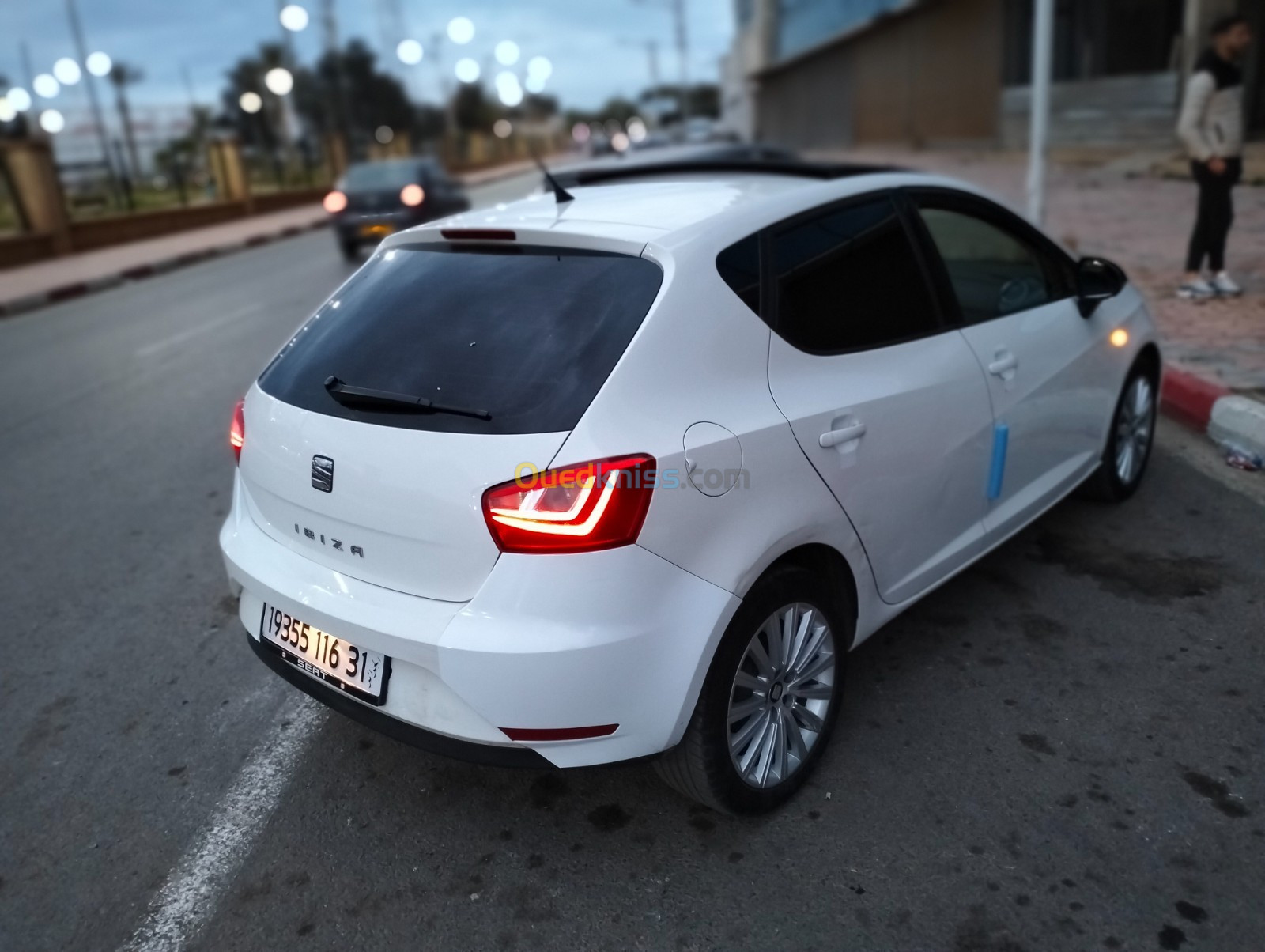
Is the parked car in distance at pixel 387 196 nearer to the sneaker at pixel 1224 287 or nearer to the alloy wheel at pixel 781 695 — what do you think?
the sneaker at pixel 1224 287

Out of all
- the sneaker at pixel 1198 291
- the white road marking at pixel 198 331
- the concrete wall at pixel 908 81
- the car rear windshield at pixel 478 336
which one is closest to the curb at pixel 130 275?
the white road marking at pixel 198 331

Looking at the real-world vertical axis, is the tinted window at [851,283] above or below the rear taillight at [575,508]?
above

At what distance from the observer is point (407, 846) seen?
2811 mm

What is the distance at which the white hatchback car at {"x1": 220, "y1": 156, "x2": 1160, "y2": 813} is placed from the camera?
2.41 m

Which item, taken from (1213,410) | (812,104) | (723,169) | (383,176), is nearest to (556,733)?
(723,169)

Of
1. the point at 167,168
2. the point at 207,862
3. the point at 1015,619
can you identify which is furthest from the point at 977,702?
the point at 167,168

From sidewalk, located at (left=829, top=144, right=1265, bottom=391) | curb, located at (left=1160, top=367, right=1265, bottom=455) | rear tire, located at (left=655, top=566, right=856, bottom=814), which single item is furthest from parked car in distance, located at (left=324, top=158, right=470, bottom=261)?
rear tire, located at (left=655, top=566, right=856, bottom=814)

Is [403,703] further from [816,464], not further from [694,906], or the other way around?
[816,464]

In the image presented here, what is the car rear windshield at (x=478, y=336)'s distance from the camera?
2.54m

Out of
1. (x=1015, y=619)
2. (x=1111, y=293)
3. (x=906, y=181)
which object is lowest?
(x=1015, y=619)

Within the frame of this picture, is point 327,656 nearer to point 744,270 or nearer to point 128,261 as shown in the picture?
point 744,270

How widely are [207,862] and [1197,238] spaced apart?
8164mm

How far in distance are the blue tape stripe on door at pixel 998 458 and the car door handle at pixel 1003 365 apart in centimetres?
17

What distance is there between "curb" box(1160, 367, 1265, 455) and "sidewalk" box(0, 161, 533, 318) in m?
14.3
